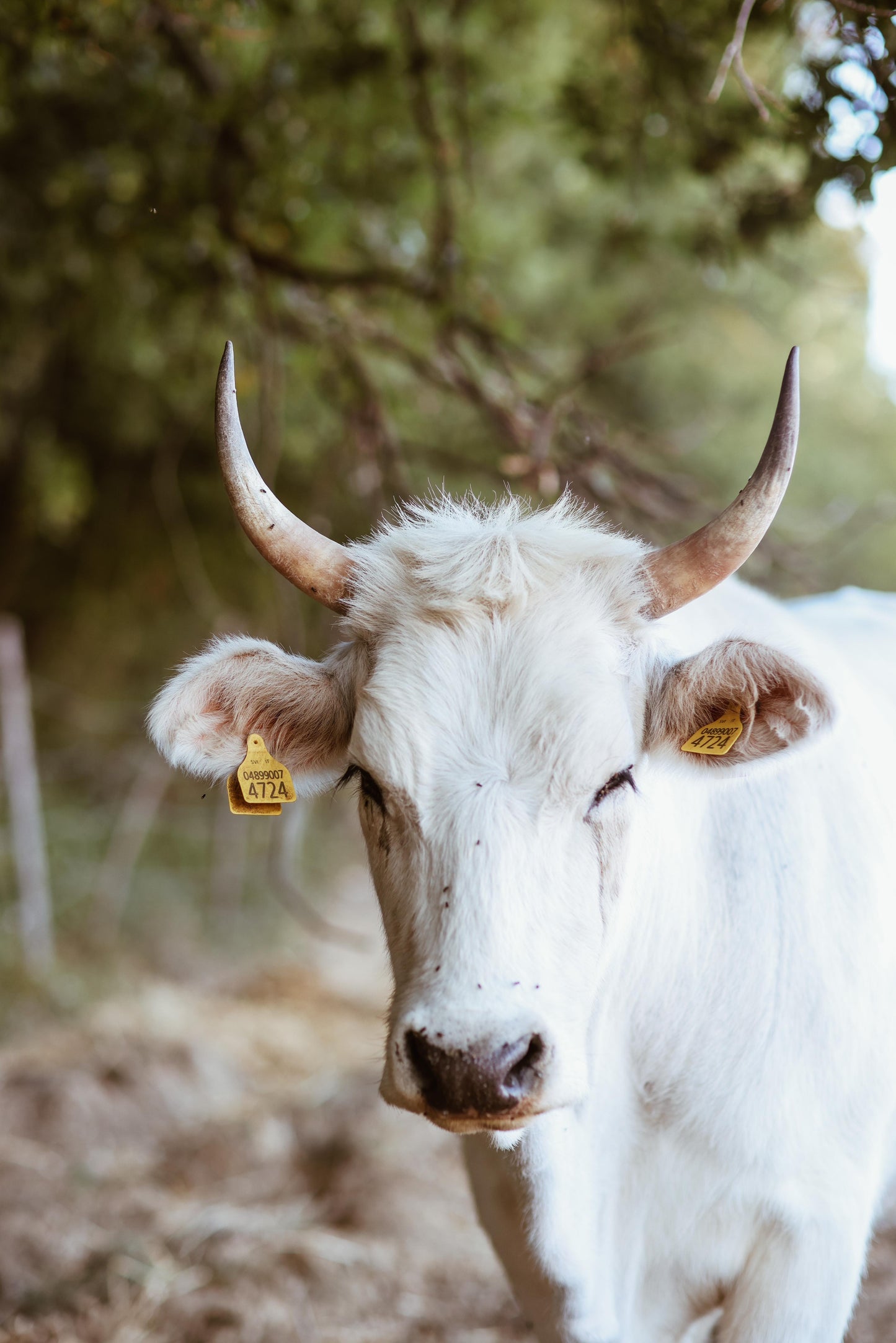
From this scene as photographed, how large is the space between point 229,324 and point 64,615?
610cm

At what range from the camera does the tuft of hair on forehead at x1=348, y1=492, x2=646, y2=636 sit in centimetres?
212

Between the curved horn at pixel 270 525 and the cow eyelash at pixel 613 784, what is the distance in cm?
67

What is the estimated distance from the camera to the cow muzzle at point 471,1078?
168cm

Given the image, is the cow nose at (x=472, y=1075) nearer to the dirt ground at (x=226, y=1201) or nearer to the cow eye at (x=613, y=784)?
the cow eye at (x=613, y=784)

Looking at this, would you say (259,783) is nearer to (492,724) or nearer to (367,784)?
(367,784)

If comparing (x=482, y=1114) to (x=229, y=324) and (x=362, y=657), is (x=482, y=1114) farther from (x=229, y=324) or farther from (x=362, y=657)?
(x=229, y=324)

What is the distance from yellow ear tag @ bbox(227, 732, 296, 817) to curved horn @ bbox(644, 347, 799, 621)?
860mm

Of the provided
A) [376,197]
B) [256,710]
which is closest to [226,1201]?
[256,710]

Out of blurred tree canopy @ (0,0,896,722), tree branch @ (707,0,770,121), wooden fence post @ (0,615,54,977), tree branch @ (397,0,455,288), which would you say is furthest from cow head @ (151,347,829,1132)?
wooden fence post @ (0,615,54,977)

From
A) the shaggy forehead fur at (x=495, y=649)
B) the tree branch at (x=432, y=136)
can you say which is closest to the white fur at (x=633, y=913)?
the shaggy forehead fur at (x=495, y=649)

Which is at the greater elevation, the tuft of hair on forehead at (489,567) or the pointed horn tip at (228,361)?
the pointed horn tip at (228,361)

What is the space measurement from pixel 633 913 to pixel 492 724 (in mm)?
633

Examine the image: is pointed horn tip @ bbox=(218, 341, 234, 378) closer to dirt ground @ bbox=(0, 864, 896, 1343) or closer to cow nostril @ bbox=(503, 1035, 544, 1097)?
cow nostril @ bbox=(503, 1035, 544, 1097)

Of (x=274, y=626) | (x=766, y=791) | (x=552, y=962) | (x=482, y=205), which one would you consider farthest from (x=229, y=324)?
(x=274, y=626)
